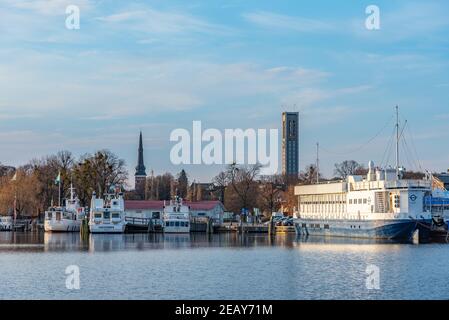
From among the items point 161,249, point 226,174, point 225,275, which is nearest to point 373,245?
point 161,249

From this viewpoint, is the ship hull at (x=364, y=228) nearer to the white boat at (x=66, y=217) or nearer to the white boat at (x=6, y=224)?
the white boat at (x=66, y=217)

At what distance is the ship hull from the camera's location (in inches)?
3615

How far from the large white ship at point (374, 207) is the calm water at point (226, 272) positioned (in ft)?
33.4

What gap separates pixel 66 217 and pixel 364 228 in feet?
166

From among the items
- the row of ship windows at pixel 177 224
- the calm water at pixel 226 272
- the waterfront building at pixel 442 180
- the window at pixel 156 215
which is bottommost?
the calm water at pixel 226 272

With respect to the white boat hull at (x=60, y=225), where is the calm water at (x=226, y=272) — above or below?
below

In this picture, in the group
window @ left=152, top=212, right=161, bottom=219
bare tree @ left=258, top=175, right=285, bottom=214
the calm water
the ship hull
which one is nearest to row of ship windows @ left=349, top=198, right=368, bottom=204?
the ship hull

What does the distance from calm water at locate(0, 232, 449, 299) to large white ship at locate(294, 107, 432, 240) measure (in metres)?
10.2

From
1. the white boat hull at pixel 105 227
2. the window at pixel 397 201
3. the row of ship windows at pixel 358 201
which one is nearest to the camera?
the window at pixel 397 201

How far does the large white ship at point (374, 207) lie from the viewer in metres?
92.4

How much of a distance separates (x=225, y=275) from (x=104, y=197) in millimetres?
77337

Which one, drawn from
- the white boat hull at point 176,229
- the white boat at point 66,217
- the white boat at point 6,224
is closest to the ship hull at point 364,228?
the white boat hull at point 176,229

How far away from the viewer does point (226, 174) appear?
163 meters
